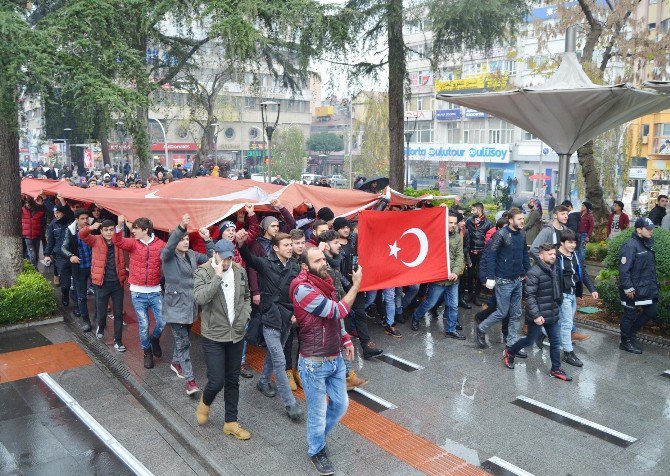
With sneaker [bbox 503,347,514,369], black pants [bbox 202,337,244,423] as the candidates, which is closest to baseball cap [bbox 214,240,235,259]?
black pants [bbox 202,337,244,423]

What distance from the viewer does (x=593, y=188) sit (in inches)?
695

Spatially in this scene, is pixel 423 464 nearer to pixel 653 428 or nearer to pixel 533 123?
pixel 653 428

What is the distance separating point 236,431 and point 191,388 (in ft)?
3.91

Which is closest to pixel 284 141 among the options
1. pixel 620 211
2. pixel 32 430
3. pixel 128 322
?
pixel 620 211

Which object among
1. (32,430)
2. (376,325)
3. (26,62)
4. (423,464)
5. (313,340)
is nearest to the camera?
(313,340)

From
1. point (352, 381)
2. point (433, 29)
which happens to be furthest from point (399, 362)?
point (433, 29)

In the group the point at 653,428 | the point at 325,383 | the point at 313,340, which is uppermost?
the point at 313,340

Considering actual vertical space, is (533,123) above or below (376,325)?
above

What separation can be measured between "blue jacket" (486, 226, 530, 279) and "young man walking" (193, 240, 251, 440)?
3.84 m

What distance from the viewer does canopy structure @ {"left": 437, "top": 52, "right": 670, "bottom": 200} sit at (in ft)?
35.3

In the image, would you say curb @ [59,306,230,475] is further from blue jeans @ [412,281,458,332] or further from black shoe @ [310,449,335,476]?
blue jeans @ [412,281,458,332]

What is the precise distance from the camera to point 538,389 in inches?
284

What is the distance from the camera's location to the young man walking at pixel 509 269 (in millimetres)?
8258

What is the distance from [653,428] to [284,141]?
49.9 meters
